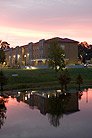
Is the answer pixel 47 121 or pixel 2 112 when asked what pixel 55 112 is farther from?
pixel 2 112

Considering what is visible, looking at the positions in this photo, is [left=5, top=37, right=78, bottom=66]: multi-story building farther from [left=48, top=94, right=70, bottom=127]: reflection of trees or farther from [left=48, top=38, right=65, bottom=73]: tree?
[left=48, top=94, right=70, bottom=127]: reflection of trees

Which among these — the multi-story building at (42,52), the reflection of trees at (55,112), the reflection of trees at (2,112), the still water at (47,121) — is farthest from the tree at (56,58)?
the multi-story building at (42,52)

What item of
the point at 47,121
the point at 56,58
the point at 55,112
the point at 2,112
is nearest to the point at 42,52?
the point at 56,58

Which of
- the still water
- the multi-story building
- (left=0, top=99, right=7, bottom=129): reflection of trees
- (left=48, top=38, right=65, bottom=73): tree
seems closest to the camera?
the still water

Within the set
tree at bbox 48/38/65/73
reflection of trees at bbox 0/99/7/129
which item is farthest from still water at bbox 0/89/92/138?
tree at bbox 48/38/65/73

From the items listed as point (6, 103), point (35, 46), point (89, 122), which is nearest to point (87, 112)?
point (89, 122)

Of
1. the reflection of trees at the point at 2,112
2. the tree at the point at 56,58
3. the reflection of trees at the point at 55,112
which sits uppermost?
the tree at the point at 56,58

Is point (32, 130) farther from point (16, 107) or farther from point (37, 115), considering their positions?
point (16, 107)

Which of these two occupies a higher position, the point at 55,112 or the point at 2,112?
the point at 55,112

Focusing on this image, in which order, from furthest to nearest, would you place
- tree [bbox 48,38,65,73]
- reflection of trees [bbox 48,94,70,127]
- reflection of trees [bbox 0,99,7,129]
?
1. tree [bbox 48,38,65,73]
2. reflection of trees [bbox 0,99,7,129]
3. reflection of trees [bbox 48,94,70,127]

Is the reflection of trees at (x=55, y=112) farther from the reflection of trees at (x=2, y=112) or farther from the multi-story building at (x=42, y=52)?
the multi-story building at (x=42, y=52)

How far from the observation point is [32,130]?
12023 millimetres

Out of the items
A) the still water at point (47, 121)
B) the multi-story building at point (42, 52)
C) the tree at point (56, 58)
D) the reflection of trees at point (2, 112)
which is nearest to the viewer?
the still water at point (47, 121)

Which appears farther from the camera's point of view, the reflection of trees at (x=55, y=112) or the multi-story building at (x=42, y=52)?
the multi-story building at (x=42, y=52)
